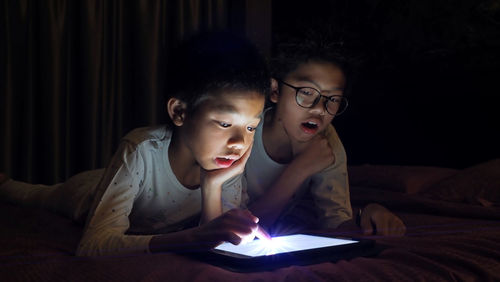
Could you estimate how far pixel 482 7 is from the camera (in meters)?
2.07

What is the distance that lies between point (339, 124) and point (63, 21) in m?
1.42

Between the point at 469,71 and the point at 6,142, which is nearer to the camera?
the point at 469,71

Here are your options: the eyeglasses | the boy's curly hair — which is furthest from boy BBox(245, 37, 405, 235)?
the boy's curly hair

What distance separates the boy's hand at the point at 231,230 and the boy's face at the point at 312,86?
37 centimetres

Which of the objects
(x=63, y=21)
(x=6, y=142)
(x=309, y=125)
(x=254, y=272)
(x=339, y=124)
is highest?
(x=63, y=21)

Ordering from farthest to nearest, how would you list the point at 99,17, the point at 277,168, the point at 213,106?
1. the point at 99,17
2. the point at 277,168
3. the point at 213,106

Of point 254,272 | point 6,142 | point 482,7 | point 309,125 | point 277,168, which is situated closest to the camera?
point 254,272

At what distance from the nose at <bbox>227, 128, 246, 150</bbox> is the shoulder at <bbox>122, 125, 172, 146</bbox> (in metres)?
0.23

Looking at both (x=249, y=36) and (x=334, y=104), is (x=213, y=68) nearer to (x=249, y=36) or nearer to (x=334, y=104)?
(x=334, y=104)

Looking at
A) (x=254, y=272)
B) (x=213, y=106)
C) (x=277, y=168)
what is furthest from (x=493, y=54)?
(x=254, y=272)

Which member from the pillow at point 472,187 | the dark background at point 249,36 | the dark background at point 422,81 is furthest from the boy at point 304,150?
the dark background at point 422,81

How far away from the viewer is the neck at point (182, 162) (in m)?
1.04

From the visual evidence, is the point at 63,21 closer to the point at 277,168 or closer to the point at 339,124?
the point at 339,124

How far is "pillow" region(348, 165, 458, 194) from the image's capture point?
71.3 inches
